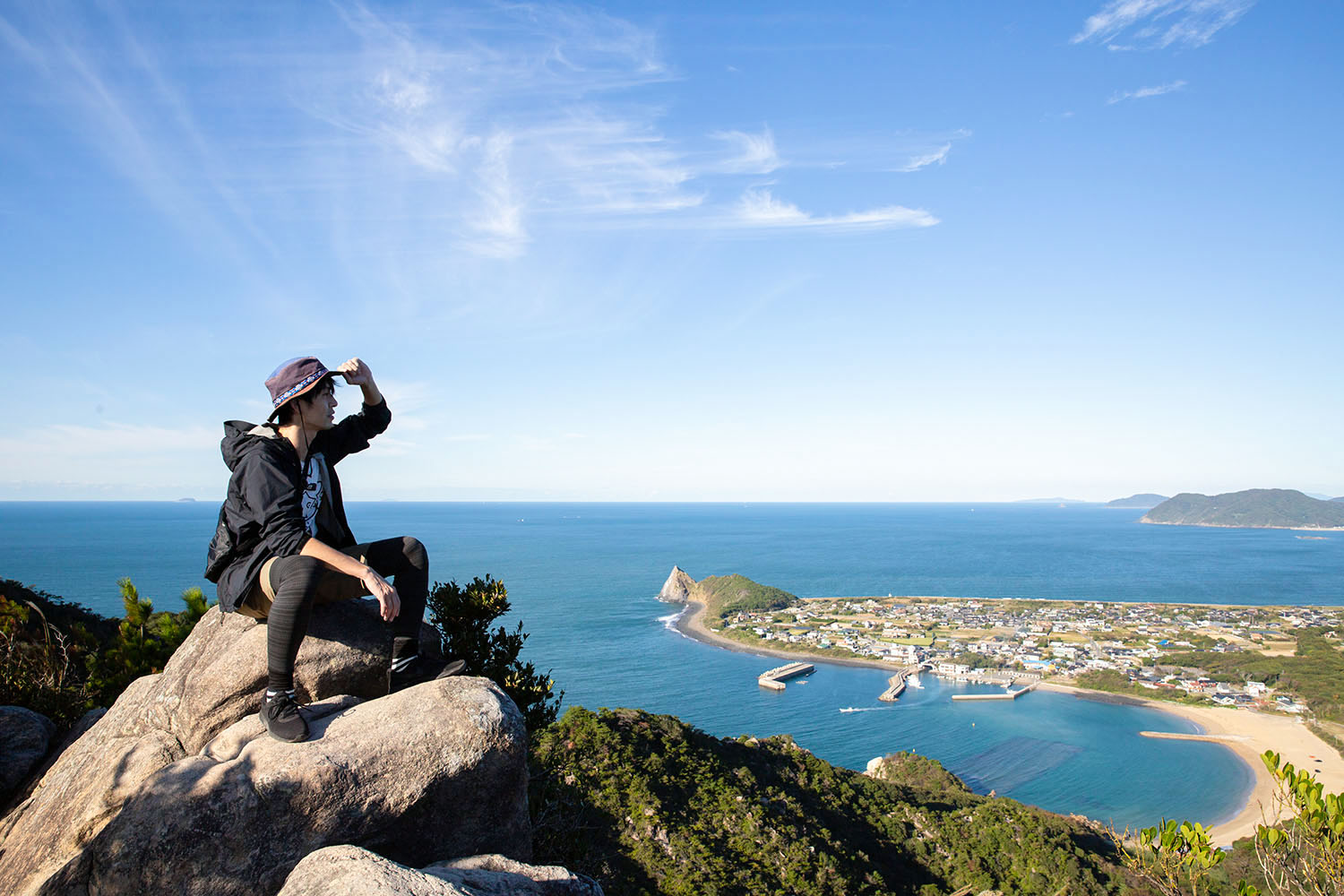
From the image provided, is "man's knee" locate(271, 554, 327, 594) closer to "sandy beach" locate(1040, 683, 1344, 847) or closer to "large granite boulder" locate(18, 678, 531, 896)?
"large granite boulder" locate(18, 678, 531, 896)

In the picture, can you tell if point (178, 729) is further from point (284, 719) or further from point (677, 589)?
point (677, 589)

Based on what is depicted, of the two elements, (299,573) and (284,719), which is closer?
(284,719)

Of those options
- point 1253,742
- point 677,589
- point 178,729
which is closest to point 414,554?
point 178,729

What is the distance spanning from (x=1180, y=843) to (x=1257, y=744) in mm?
59492

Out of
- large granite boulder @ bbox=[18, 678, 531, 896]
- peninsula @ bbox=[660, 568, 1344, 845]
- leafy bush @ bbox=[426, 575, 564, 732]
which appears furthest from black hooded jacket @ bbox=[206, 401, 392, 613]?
peninsula @ bbox=[660, 568, 1344, 845]

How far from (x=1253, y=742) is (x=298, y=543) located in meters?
69.1

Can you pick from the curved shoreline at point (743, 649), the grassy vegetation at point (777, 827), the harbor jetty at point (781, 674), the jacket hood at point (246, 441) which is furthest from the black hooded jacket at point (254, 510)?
the curved shoreline at point (743, 649)

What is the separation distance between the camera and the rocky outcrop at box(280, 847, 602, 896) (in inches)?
136

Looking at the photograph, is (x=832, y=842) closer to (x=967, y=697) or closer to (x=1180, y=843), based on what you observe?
(x=1180, y=843)

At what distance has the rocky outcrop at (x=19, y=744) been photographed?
6793 millimetres

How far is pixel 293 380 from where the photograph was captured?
5457mm

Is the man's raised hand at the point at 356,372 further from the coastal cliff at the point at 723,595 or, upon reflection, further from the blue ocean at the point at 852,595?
the coastal cliff at the point at 723,595

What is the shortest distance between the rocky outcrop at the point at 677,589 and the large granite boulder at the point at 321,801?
3863 inches

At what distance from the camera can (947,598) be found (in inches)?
4203
